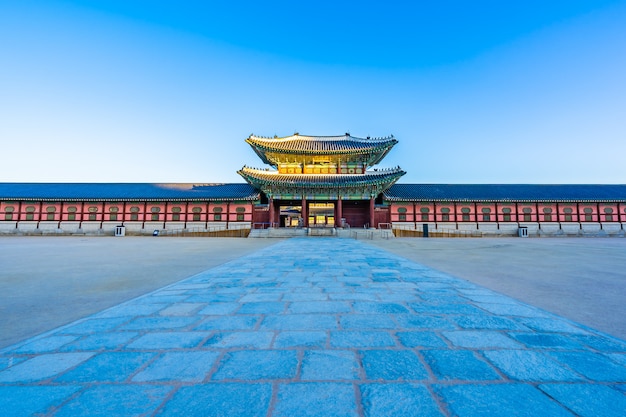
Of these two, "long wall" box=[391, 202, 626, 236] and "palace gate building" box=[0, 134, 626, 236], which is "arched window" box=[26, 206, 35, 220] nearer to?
"palace gate building" box=[0, 134, 626, 236]

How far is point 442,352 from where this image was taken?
2.00m

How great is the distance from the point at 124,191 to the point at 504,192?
122ft

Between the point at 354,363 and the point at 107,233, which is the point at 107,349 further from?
the point at 107,233

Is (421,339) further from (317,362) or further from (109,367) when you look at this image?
(109,367)

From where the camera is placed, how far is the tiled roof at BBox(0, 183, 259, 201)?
2391 centimetres

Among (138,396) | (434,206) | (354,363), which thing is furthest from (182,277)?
(434,206)

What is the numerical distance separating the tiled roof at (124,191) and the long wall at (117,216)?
Result: 0.60 m

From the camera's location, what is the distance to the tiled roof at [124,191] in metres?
23.9

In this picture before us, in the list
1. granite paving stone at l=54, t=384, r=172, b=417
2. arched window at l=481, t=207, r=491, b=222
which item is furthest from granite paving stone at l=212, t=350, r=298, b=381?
arched window at l=481, t=207, r=491, b=222

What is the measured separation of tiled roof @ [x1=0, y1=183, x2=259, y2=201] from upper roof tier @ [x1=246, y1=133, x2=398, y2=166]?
4.07 metres

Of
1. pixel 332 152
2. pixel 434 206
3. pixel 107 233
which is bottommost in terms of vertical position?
pixel 107 233

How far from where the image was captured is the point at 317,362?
6.07ft

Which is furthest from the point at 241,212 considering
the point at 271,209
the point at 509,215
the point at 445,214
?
the point at 509,215

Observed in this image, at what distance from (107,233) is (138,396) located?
2826 cm
